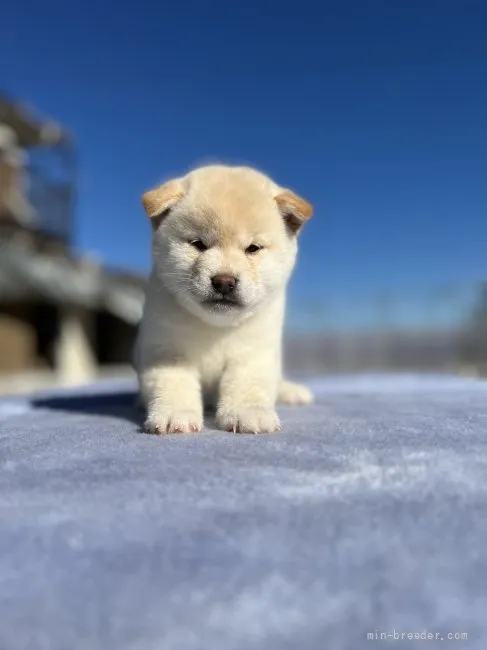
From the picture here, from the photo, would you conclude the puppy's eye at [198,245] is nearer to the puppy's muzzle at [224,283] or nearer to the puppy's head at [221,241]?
the puppy's head at [221,241]

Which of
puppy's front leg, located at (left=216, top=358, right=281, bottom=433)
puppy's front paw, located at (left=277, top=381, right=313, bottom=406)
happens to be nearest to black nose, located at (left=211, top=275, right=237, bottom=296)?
puppy's front leg, located at (left=216, top=358, right=281, bottom=433)

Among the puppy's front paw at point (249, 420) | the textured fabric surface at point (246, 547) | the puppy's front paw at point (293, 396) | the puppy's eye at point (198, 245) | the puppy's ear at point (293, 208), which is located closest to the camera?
the textured fabric surface at point (246, 547)

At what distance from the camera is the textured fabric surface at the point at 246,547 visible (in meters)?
0.79

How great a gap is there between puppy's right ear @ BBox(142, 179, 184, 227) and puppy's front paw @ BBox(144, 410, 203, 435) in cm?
78

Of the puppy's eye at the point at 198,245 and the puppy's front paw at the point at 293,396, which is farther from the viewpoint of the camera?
the puppy's front paw at the point at 293,396

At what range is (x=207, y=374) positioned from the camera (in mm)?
2178

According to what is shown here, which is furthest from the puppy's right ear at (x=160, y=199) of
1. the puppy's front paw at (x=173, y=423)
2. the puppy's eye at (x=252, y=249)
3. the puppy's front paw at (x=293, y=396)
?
the puppy's front paw at (x=293, y=396)

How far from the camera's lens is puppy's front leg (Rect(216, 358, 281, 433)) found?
1.75m

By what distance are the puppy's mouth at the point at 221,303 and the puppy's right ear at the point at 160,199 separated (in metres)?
0.42

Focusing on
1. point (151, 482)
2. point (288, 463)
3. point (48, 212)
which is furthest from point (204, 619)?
point (48, 212)

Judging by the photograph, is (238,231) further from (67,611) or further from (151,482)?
(67,611)

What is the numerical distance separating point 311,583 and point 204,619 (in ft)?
0.55

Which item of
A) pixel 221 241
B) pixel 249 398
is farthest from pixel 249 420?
pixel 221 241

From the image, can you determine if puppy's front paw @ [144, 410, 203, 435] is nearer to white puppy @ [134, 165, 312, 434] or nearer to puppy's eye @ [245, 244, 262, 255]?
white puppy @ [134, 165, 312, 434]
